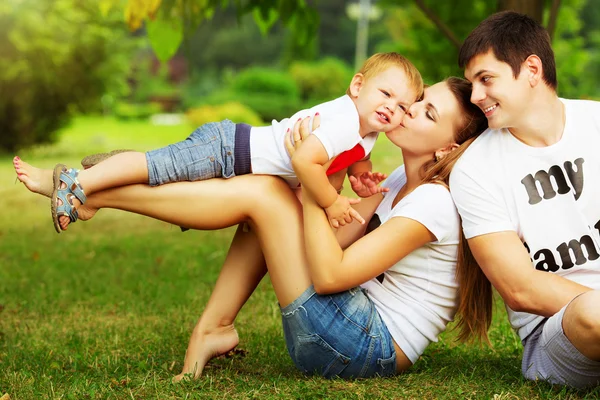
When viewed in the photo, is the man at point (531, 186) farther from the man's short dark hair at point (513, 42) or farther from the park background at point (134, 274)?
the park background at point (134, 274)

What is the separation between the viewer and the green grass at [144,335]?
2926 millimetres

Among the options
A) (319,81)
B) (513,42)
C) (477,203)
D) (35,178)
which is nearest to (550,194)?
(477,203)

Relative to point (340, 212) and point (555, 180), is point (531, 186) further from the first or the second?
point (340, 212)

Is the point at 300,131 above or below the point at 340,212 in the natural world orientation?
above

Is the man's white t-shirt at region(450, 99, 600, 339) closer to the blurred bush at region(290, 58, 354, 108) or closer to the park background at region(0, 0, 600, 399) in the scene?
the park background at region(0, 0, 600, 399)

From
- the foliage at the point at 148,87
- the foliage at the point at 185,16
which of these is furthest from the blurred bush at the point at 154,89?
the foliage at the point at 185,16

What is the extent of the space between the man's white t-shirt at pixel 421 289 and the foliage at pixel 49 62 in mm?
13544

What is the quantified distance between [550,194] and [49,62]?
14.1 meters

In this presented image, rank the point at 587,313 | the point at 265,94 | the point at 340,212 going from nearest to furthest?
the point at 587,313, the point at 340,212, the point at 265,94

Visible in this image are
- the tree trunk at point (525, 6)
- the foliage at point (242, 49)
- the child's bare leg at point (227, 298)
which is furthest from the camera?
the foliage at point (242, 49)

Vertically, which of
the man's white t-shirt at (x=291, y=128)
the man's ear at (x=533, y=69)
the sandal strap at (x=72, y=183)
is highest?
the man's ear at (x=533, y=69)

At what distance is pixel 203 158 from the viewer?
3.01 metres

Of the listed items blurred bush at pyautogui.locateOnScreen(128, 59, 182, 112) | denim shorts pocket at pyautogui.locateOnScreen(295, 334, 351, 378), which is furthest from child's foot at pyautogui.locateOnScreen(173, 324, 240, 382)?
blurred bush at pyautogui.locateOnScreen(128, 59, 182, 112)

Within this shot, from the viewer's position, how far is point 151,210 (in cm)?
300
